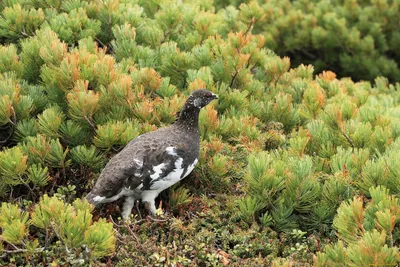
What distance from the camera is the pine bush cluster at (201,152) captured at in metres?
3.87

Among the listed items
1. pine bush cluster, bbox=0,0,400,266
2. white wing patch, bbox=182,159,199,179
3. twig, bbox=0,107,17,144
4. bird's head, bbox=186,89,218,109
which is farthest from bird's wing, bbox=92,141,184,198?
twig, bbox=0,107,17,144

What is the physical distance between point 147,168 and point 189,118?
565mm

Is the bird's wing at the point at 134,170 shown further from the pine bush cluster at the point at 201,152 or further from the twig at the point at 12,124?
the twig at the point at 12,124

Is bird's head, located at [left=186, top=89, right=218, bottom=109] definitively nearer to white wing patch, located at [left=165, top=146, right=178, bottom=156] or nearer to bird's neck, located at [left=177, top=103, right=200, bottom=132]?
bird's neck, located at [left=177, top=103, right=200, bottom=132]

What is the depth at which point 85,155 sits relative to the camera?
4691 mm

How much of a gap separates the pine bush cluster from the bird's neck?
0.78 feet

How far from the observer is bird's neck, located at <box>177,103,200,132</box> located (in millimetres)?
4781

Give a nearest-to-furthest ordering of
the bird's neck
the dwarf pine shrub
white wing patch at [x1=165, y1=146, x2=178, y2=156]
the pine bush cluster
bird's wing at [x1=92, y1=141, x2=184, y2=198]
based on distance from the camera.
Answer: the dwarf pine shrub < the pine bush cluster < bird's wing at [x1=92, y1=141, x2=184, y2=198] < white wing patch at [x1=165, y1=146, x2=178, y2=156] < the bird's neck

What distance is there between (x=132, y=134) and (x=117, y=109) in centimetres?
28

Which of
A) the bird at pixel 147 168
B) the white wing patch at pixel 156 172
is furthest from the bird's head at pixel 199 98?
the white wing patch at pixel 156 172

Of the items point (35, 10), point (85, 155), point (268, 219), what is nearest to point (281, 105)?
point (268, 219)

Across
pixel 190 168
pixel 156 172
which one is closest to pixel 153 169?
pixel 156 172

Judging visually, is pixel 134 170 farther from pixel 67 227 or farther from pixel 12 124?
pixel 12 124

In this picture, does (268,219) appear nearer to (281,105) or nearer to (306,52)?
(281,105)
